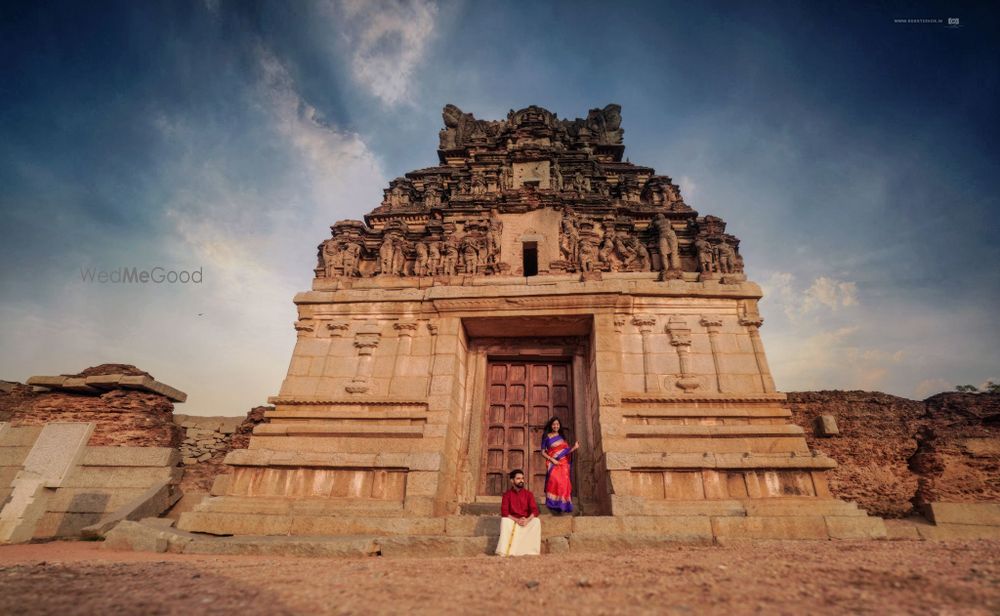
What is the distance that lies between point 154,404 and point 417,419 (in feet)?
25.4

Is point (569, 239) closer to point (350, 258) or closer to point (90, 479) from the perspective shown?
point (350, 258)

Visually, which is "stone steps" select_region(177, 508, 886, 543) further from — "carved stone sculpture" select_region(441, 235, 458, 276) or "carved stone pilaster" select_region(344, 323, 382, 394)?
"carved stone sculpture" select_region(441, 235, 458, 276)

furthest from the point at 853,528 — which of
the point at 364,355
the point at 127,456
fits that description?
the point at 127,456

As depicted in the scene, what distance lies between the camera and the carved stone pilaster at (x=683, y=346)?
8.34 meters

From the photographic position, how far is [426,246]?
1077 centimetres

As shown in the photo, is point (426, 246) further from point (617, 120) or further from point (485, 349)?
point (617, 120)

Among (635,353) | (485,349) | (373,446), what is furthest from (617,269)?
(373,446)

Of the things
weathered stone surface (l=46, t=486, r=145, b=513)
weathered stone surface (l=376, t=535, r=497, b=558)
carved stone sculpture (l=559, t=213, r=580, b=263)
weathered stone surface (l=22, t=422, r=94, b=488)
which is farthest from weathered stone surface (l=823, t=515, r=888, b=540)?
weathered stone surface (l=22, t=422, r=94, b=488)

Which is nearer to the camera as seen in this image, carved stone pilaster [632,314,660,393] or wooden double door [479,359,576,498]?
carved stone pilaster [632,314,660,393]

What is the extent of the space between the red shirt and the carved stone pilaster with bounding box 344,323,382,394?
4.25 metres

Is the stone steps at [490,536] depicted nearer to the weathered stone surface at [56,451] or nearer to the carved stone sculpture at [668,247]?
the weathered stone surface at [56,451]

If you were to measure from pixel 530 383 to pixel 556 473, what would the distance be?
306 cm

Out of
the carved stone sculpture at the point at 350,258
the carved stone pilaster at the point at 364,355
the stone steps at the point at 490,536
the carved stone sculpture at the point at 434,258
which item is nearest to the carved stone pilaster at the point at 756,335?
the stone steps at the point at 490,536

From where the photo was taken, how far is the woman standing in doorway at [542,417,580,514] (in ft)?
22.9
